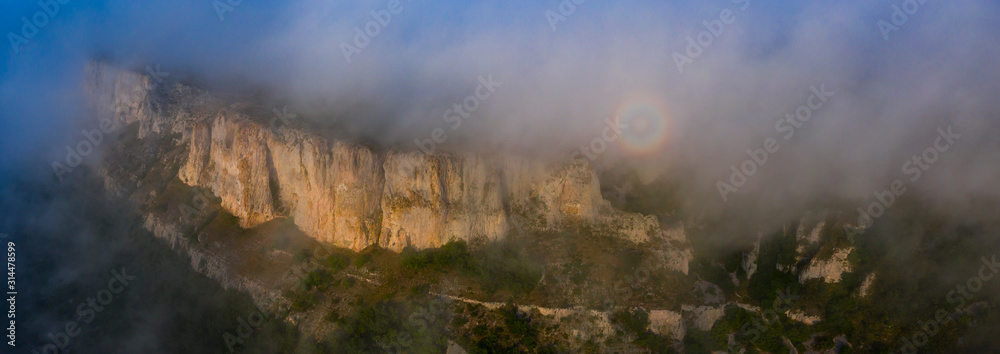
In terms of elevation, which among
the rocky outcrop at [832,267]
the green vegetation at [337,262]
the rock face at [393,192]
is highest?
the rock face at [393,192]

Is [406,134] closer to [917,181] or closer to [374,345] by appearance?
[374,345]

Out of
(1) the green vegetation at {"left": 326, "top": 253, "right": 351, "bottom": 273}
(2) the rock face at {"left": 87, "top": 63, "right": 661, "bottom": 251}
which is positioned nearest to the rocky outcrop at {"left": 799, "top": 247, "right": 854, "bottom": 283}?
(2) the rock face at {"left": 87, "top": 63, "right": 661, "bottom": 251}

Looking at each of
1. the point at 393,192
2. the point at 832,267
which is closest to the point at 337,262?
the point at 393,192

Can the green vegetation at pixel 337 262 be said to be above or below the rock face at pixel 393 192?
below

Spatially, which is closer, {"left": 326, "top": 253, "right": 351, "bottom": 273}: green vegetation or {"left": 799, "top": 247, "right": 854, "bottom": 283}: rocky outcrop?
{"left": 799, "top": 247, "right": 854, "bottom": 283}: rocky outcrop

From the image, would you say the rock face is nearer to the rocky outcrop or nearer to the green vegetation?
the green vegetation

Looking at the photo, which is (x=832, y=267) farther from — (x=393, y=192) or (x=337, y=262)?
(x=337, y=262)

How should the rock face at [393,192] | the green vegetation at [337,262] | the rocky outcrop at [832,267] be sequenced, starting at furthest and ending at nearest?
the green vegetation at [337,262], the rock face at [393,192], the rocky outcrop at [832,267]

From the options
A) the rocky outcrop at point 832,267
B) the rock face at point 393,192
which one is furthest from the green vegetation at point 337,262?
the rocky outcrop at point 832,267

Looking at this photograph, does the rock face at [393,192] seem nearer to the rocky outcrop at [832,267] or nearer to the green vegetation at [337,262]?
the green vegetation at [337,262]

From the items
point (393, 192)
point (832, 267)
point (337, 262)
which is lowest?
point (832, 267)
